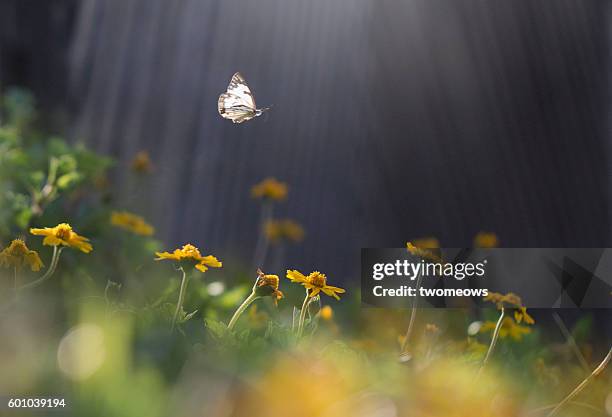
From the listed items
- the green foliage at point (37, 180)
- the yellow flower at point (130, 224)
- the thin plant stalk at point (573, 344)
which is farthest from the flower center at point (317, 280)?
the yellow flower at point (130, 224)

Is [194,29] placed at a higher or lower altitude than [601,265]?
higher

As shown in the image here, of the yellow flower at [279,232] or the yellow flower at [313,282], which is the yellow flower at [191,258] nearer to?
the yellow flower at [313,282]


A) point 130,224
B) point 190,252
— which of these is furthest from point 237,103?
point 130,224

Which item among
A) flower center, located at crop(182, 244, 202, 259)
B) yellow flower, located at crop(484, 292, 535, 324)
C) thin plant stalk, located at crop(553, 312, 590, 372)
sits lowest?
thin plant stalk, located at crop(553, 312, 590, 372)

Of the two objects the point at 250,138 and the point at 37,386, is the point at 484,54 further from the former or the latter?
the point at 37,386

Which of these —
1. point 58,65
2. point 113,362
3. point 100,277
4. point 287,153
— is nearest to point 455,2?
point 287,153

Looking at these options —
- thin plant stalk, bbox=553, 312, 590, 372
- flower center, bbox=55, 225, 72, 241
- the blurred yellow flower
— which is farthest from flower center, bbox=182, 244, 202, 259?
thin plant stalk, bbox=553, 312, 590, 372

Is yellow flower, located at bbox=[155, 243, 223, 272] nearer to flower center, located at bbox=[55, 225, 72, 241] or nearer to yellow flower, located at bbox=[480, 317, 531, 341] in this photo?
flower center, located at bbox=[55, 225, 72, 241]
